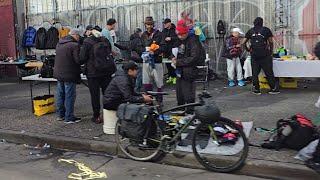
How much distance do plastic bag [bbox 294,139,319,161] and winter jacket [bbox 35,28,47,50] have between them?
1197 cm

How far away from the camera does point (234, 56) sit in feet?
41.3

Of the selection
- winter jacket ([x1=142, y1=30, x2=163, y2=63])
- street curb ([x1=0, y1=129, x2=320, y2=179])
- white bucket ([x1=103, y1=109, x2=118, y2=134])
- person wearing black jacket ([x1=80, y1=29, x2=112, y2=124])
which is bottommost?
street curb ([x1=0, y1=129, x2=320, y2=179])

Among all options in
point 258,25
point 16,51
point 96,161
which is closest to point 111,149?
point 96,161

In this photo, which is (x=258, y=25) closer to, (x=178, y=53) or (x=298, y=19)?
(x=298, y=19)

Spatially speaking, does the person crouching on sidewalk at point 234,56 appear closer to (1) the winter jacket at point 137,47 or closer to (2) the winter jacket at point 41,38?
(1) the winter jacket at point 137,47

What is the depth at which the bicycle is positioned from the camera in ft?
20.1

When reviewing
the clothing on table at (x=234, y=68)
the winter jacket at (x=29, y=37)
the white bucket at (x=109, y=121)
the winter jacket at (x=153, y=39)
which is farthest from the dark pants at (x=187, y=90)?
the winter jacket at (x=29, y=37)

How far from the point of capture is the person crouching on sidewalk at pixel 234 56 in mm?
12562

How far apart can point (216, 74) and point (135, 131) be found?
304 inches

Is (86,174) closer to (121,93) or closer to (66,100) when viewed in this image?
(121,93)

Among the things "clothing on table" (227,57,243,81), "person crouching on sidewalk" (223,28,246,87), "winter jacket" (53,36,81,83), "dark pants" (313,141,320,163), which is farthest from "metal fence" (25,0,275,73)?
"dark pants" (313,141,320,163)

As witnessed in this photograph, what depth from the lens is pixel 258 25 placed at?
11133mm

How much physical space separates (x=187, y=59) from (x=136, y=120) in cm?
169

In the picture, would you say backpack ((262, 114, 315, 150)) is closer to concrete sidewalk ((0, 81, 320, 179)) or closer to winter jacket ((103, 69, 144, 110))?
concrete sidewalk ((0, 81, 320, 179))
